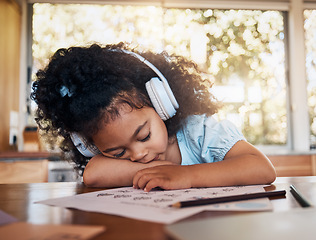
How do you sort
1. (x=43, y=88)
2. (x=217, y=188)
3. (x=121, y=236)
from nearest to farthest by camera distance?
(x=121, y=236) → (x=217, y=188) → (x=43, y=88)

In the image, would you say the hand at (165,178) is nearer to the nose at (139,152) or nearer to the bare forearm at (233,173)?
the bare forearm at (233,173)

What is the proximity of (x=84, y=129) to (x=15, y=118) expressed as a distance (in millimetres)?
2047

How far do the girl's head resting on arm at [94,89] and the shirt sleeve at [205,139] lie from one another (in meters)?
0.05

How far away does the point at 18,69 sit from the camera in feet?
8.98

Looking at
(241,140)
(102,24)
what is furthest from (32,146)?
(241,140)

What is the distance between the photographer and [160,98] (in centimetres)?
85

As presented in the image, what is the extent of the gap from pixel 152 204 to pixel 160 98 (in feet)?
1.45

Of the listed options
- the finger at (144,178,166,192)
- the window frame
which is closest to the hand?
the finger at (144,178,166,192)

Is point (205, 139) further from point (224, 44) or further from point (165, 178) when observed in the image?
point (224, 44)

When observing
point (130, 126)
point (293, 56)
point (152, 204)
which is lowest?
point (152, 204)

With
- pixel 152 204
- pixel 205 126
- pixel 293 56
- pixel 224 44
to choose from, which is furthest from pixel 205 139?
pixel 293 56

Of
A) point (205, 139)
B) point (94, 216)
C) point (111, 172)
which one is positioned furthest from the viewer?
point (205, 139)

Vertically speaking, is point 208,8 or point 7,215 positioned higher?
point 208,8

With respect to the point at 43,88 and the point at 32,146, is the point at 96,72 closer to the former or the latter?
the point at 43,88
